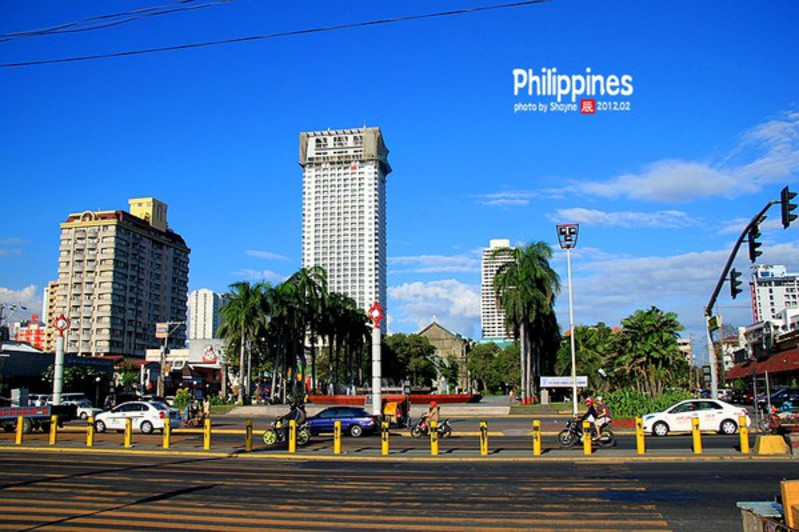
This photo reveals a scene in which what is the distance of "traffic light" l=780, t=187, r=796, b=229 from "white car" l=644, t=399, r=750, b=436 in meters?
10.2

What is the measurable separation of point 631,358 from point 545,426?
20276mm

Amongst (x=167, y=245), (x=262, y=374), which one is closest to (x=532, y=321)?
(x=262, y=374)

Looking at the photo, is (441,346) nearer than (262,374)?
No

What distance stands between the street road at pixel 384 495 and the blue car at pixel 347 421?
11.6 meters

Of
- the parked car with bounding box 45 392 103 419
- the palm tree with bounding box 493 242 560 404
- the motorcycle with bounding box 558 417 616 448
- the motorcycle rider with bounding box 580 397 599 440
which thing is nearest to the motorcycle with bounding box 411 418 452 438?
the motorcycle with bounding box 558 417 616 448

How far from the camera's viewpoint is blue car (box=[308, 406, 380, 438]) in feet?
105

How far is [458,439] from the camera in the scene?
30.6m

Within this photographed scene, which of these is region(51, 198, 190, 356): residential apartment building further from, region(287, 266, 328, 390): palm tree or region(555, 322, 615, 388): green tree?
region(555, 322, 615, 388): green tree

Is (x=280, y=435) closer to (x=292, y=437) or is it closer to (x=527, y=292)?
(x=292, y=437)

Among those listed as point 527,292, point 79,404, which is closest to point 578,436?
point 527,292

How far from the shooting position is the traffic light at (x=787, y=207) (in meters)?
22.5

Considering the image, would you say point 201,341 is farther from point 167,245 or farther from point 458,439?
point 458,439

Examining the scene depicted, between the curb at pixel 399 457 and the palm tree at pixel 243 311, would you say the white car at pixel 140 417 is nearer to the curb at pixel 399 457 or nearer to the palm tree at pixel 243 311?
the curb at pixel 399 457

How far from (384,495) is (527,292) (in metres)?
50.9
